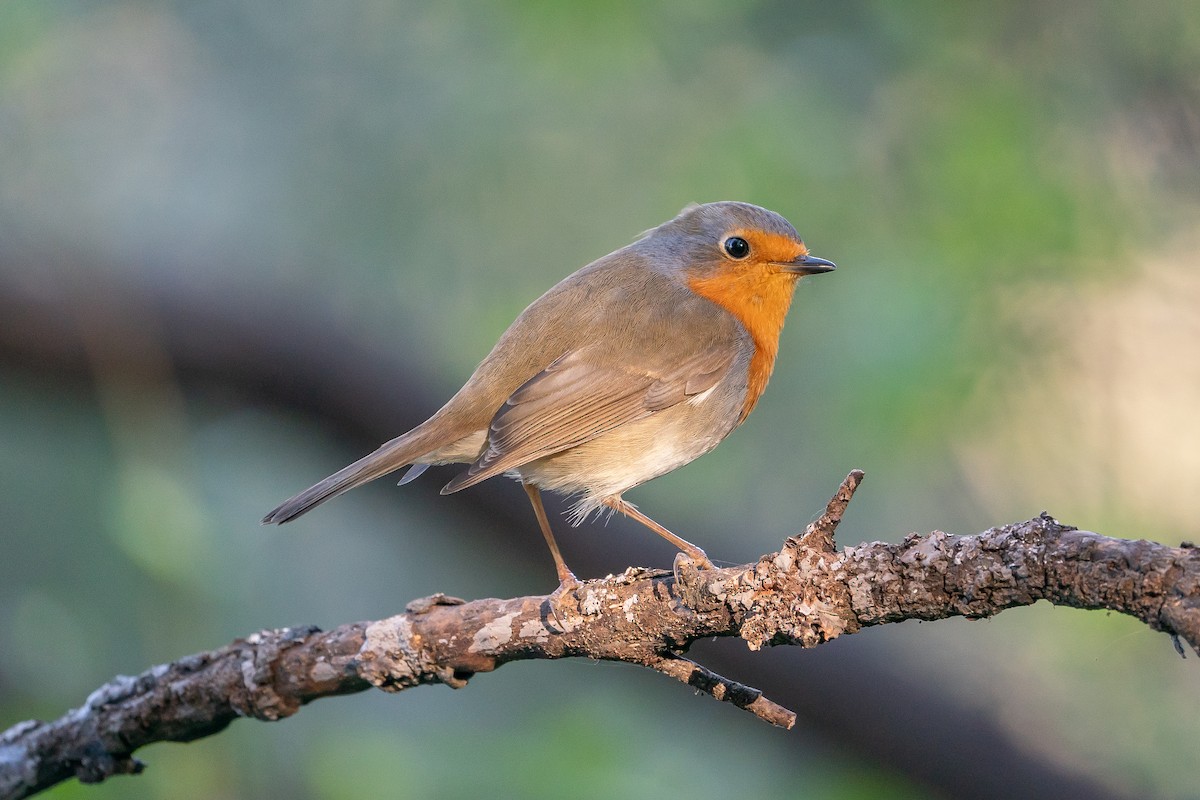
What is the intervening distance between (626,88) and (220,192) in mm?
2294

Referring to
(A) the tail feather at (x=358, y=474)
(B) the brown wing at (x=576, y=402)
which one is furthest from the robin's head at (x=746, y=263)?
(A) the tail feather at (x=358, y=474)

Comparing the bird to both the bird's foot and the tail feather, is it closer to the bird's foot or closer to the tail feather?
the tail feather

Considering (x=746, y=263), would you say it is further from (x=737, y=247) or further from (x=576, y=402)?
(x=576, y=402)

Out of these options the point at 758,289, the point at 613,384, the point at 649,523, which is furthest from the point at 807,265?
the point at 649,523

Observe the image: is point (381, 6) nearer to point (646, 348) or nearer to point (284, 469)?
point (284, 469)

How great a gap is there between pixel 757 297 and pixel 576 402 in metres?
0.98

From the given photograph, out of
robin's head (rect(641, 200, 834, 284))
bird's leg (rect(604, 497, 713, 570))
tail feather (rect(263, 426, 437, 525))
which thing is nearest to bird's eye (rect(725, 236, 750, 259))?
robin's head (rect(641, 200, 834, 284))

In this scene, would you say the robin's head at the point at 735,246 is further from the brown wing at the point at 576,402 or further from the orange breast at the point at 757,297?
the brown wing at the point at 576,402

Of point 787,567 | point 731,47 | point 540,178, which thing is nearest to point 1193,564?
point 787,567

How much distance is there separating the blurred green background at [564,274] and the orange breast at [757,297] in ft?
1.44

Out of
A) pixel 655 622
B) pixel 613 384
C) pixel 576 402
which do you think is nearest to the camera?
pixel 655 622

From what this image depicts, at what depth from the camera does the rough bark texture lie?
6.02 ft

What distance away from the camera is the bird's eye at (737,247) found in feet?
14.5

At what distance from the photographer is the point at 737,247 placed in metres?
4.44
